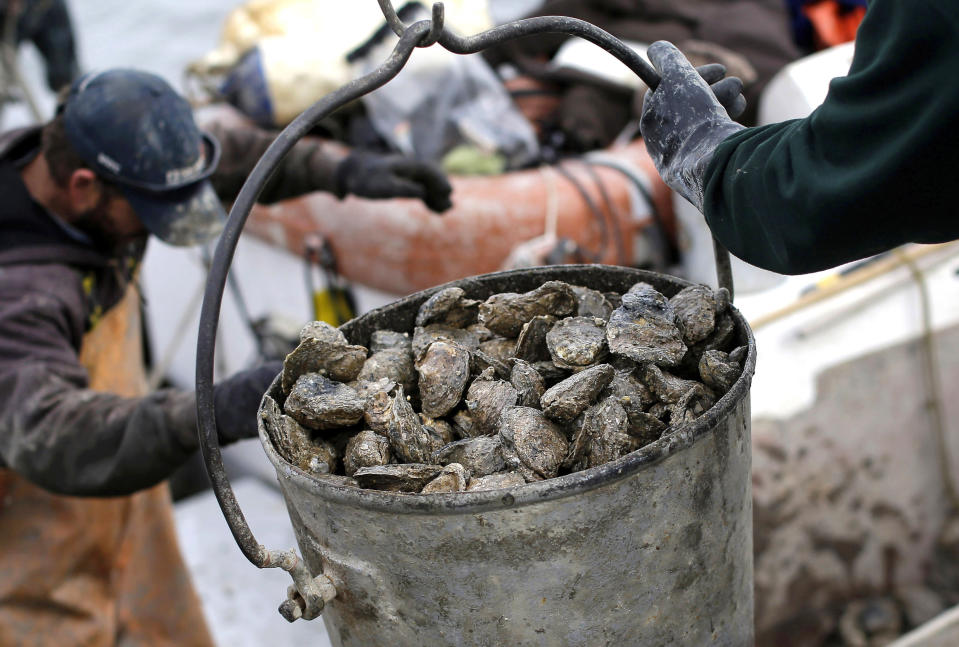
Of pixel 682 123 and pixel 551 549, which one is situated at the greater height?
pixel 682 123

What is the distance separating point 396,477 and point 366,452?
76mm

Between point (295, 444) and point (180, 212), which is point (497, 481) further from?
point (180, 212)

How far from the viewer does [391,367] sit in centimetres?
115

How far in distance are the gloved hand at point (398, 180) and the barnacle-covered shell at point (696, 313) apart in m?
1.06

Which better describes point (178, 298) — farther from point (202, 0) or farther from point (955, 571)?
point (955, 571)

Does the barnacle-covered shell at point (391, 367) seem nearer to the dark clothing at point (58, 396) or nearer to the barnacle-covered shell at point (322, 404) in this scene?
the barnacle-covered shell at point (322, 404)

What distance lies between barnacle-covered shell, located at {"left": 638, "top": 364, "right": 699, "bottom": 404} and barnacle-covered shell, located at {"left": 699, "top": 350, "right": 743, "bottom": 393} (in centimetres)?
2

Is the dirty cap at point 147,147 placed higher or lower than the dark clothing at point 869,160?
lower

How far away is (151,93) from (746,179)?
1314mm

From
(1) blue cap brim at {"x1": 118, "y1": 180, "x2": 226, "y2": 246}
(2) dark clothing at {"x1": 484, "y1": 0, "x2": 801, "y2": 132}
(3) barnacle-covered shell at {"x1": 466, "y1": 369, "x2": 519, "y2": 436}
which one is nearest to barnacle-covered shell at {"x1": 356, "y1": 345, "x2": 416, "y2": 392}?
(3) barnacle-covered shell at {"x1": 466, "y1": 369, "x2": 519, "y2": 436}

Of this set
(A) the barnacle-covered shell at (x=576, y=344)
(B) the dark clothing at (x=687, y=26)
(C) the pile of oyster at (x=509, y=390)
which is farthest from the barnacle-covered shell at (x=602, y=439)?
(B) the dark clothing at (x=687, y=26)

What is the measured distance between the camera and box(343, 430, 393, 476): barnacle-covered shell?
38.8 inches

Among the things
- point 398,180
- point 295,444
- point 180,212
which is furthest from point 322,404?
point 398,180

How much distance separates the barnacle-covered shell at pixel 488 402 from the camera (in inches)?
41.3
